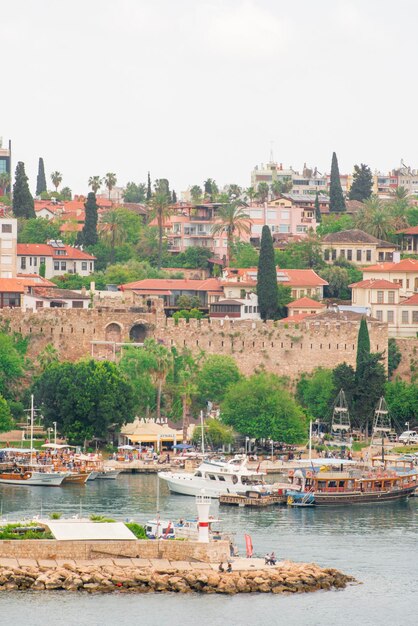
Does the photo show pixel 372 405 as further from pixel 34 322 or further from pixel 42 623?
pixel 42 623

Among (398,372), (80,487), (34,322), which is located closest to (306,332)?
(398,372)

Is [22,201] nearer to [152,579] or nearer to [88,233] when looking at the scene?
[88,233]

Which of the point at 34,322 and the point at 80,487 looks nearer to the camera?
the point at 80,487

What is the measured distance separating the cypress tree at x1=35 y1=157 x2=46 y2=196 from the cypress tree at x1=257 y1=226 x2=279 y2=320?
57.4m

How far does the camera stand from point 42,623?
57.9 meters

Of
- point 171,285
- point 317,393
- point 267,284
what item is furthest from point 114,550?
point 171,285

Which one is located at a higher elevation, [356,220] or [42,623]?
[356,220]

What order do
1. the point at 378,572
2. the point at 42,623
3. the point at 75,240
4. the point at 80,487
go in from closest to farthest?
the point at 42,623 < the point at 378,572 < the point at 80,487 < the point at 75,240

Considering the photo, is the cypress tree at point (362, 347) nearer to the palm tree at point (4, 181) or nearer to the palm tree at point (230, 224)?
the palm tree at point (230, 224)

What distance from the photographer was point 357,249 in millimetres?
127000

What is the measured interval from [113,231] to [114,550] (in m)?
68.1

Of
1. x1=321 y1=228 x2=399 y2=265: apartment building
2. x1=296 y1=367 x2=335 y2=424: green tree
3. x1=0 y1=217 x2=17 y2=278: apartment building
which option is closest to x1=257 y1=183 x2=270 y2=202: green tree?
x1=321 y1=228 x2=399 y2=265: apartment building

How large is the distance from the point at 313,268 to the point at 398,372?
69.3ft

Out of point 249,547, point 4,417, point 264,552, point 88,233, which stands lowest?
point 264,552
